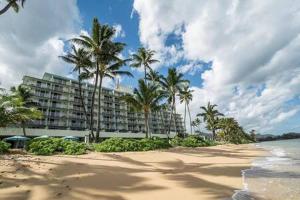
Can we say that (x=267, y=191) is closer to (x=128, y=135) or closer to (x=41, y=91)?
(x=128, y=135)

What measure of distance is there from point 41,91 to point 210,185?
2863 inches

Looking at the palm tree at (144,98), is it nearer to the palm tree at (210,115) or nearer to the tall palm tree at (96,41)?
the tall palm tree at (96,41)

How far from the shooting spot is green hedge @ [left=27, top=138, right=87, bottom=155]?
61.0 feet

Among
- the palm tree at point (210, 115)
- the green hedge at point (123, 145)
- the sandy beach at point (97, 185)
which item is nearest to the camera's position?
the sandy beach at point (97, 185)

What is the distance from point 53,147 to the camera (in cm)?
1927

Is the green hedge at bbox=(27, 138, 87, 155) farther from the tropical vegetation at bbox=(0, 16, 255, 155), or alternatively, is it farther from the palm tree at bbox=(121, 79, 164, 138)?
the palm tree at bbox=(121, 79, 164, 138)

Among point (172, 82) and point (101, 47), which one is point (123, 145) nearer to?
point (101, 47)

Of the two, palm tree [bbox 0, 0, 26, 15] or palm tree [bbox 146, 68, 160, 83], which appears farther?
palm tree [bbox 146, 68, 160, 83]

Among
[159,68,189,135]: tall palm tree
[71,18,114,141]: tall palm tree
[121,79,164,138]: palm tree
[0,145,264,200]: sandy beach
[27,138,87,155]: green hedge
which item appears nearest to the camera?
[0,145,264,200]: sandy beach

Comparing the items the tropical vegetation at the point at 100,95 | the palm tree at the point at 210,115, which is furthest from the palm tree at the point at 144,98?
the palm tree at the point at 210,115

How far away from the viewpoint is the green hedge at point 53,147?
732 inches

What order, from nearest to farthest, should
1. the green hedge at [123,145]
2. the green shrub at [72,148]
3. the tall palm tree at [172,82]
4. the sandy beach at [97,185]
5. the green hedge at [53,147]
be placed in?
the sandy beach at [97,185], the green hedge at [53,147], the green shrub at [72,148], the green hedge at [123,145], the tall palm tree at [172,82]

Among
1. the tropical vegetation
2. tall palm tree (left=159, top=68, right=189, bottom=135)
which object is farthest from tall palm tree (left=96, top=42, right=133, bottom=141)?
tall palm tree (left=159, top=68, right=189, bottom=135)

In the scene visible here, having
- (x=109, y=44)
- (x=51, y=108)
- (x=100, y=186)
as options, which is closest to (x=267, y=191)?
(x=100, y=186)
